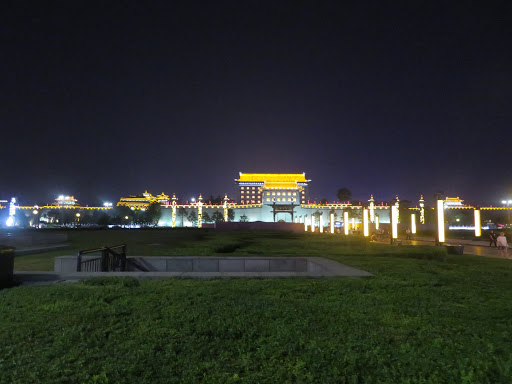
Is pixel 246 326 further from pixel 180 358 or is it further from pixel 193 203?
pixel 193 203

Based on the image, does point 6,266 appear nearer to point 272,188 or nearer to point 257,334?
point 257,334

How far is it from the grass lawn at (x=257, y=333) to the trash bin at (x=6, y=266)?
23.9 inches

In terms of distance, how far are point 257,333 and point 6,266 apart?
5.56 m

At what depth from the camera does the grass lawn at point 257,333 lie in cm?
341

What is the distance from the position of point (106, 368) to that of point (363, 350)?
97.7 inches

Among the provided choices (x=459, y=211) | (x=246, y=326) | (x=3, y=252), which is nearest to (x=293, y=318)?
(x=246, y=326)

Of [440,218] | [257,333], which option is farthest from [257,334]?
[440,218]

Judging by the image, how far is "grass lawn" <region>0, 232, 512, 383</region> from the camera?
3.41 m

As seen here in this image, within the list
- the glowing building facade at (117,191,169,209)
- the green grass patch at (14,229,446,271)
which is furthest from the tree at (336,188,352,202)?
the green grass patch at (14,229,446,271)

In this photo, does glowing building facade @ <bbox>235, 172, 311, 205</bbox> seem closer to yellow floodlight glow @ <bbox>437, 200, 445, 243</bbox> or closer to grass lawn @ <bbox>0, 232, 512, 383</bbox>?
yellow floodlight glow @ <bbox>437, 200, 445, 243</bbox>

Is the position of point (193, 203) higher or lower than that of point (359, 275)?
higher

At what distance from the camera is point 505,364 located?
11.0 feet

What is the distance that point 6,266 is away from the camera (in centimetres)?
718

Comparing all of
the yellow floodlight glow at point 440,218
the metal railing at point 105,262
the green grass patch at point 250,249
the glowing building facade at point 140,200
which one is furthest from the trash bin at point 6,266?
the glowing building facade at point 140,200
